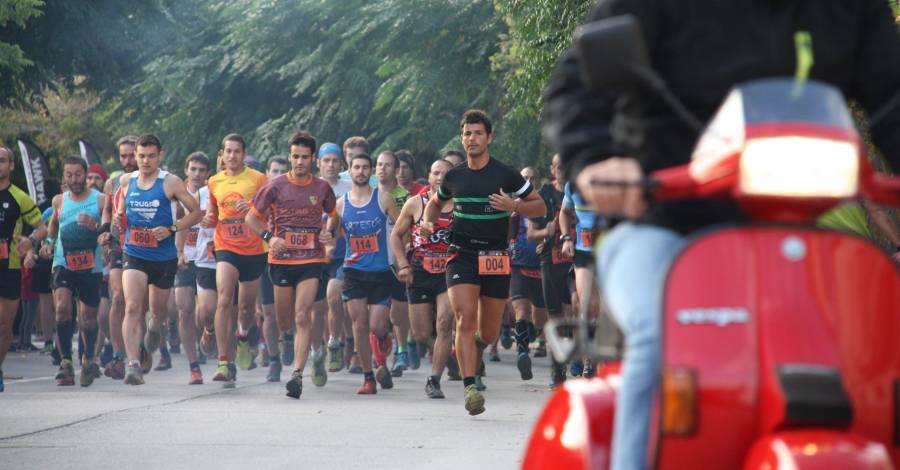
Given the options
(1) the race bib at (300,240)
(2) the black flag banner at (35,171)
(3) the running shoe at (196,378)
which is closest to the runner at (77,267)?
(3) the running shoe at (196,378)

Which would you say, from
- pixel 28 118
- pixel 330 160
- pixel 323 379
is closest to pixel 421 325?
pixel 323 379

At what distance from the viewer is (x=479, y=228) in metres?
13.0

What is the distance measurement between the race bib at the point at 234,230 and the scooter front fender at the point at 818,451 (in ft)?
44.4

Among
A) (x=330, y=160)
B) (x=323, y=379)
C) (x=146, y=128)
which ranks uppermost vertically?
(x=146, y=128)

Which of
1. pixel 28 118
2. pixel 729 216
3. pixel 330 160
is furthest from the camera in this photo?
pixel 28 118

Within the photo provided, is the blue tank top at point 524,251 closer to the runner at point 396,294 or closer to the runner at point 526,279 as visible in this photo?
the runner at point 526,279

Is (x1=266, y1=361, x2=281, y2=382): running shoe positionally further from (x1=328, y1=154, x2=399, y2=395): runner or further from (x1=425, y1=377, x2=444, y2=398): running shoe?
(x1=425, y1=377, x2=444, y2=398): running shoe

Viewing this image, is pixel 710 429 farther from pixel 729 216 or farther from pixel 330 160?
pixel 330 160

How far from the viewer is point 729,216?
11.8 feet

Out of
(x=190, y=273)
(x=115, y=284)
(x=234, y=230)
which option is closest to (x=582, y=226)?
(x=234, y=230)

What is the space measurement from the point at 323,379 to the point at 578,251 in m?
2.54

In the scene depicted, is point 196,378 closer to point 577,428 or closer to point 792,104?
point 577,428

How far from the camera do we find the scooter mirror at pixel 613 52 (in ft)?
10.7

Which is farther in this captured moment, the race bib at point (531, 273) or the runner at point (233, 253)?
the race bib at point (531, 273)
